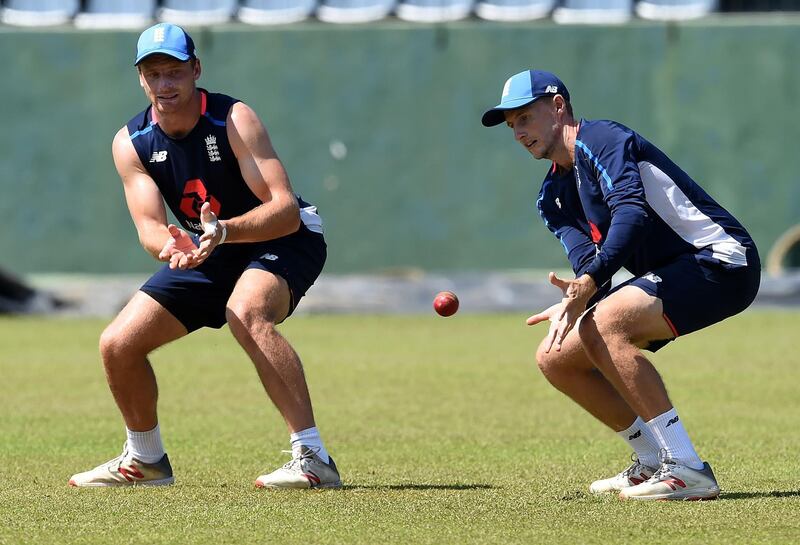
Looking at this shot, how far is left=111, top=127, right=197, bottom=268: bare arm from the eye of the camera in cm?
676

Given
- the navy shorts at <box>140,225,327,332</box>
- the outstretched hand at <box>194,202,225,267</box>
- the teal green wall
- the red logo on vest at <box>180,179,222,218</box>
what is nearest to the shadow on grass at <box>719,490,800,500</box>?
the navy shorts at <box>140,225,327,332</box>

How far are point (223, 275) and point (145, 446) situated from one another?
0.95 m

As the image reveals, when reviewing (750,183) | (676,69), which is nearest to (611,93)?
(676,69)

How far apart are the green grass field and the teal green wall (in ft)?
22.9

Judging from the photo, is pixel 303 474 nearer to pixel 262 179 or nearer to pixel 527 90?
pixel 262 179

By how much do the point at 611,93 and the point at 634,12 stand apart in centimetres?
177

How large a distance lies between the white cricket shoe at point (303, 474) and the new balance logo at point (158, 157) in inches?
64.2

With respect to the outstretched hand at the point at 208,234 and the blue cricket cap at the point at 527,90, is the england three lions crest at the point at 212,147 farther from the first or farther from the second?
the blue cricket cap at the point at 527,90

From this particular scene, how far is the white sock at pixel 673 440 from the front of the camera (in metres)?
6.50

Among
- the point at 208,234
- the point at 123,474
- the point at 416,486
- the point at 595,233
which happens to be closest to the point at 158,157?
the point at 208,234

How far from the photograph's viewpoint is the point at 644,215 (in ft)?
20.7

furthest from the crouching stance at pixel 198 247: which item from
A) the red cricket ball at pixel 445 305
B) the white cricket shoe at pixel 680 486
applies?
the white cricket shoe at pixel 680 486

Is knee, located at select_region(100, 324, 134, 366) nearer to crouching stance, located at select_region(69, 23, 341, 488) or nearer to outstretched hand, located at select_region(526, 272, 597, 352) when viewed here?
crouching stance, located at select_region(69, 23, 341, 488)

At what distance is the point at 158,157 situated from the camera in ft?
23.6
